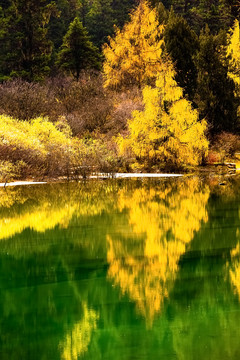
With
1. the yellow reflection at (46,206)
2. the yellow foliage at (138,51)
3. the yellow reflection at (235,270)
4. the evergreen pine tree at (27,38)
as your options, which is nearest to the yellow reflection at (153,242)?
the yellow reflection at (235,270)

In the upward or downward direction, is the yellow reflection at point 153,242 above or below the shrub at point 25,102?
above

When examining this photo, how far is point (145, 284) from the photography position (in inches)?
358

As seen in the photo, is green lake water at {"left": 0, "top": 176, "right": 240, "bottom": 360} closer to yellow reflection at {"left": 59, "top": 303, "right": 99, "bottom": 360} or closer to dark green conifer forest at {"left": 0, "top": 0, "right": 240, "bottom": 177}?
yellow reflection at {"left": 59, "top": 303, "right": 99, "bottom": 360}

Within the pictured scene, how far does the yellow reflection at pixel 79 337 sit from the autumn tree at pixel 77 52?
4388cm

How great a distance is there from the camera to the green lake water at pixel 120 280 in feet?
22.0

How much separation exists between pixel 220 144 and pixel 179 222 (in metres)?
19.9

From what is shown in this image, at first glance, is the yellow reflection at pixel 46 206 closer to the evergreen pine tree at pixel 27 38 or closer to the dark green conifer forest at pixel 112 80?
the dark green conifer forest at pixel 112 80

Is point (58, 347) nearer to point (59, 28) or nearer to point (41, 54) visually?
point (41, 54)

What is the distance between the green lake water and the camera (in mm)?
6699

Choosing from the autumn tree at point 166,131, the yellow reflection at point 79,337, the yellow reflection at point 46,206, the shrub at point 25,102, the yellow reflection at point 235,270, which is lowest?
the shrub at point 25,102

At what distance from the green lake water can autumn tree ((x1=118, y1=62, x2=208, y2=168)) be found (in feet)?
39.8

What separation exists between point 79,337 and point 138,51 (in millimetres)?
36167

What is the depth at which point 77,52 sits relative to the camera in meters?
50.8

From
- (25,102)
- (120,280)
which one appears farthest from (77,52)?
(120,280)
